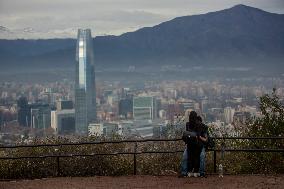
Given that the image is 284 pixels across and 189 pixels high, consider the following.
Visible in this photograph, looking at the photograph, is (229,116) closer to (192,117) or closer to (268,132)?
(268,132)

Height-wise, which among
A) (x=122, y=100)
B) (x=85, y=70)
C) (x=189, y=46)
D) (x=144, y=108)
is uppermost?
(x=189, y=46)

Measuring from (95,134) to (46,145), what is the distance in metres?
2.37

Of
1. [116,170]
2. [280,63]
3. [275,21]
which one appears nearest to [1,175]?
[116,170]

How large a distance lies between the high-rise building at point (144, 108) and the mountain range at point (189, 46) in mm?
29927

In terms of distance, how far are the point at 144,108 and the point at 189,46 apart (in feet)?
156

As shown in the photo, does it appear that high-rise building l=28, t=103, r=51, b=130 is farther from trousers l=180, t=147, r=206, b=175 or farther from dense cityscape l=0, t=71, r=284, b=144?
trousers l=180, t=147, r=206, b=175

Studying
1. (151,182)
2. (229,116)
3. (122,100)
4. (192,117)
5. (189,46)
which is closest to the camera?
(192,117)

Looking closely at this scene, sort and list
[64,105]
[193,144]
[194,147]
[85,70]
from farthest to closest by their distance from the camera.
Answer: [85,70] → [64,105] → [194,147] → [193,144]

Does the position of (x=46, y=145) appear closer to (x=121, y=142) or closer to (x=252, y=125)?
(x=121, y=142)

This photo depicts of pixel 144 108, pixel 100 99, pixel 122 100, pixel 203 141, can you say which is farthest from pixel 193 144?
pixel 100 99

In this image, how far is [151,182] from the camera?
13.2 metres

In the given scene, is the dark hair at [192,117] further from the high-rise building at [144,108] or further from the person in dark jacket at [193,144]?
the high-rise building at [144,108]

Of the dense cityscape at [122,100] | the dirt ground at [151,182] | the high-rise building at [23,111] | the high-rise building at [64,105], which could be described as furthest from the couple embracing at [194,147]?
the high-rise building at [64,105]

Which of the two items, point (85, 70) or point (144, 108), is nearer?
point (144, 108)
